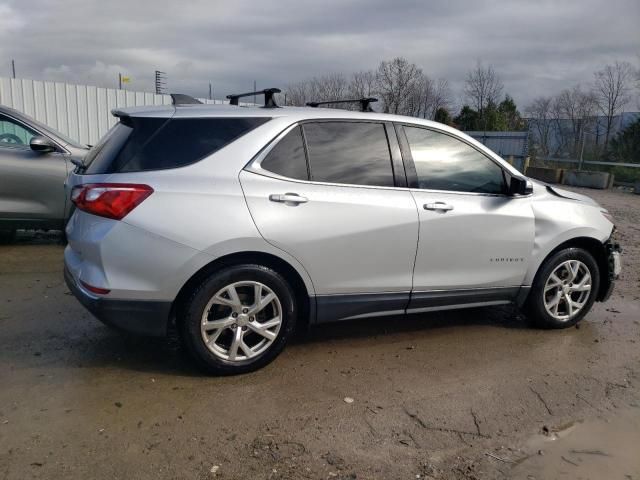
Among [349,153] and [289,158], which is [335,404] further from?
[349,153]

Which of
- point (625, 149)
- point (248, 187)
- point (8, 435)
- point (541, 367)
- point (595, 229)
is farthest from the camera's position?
point (625, 149)

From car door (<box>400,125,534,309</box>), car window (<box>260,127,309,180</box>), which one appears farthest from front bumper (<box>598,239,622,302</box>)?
car window (<box>260,127,309,180</box>)

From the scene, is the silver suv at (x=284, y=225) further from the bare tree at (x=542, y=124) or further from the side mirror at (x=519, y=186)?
the bare tree at (x=542, y=124)

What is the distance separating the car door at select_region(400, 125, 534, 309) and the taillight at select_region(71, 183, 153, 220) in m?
1.94

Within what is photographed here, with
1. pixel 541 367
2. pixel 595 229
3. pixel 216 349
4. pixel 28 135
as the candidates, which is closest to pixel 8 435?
pixel 216 349

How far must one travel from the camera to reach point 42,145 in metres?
6.76

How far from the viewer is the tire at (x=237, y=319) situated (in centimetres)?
354

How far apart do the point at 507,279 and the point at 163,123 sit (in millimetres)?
2907

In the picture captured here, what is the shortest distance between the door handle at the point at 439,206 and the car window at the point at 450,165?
14cm

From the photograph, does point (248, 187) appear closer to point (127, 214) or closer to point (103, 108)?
point (127, 214)

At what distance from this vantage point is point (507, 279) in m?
4.58

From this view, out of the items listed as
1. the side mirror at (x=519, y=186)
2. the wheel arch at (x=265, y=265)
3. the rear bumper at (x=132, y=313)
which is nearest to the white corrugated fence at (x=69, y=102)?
the rear bumper at (x=132, y=313)

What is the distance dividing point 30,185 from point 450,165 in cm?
513

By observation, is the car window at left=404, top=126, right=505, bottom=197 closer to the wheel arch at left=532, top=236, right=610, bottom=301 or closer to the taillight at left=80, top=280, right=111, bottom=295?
the wheel arch at left=532, top=236, right=610, bottom=301
